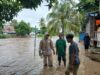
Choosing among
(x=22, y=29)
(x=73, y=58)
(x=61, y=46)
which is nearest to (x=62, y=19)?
(x=61, y=46)

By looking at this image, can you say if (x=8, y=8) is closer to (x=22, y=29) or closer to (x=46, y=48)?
(x=46, y=48)

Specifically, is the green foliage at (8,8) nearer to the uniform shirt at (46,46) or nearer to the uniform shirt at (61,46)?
the uniform shirt at (46,46)

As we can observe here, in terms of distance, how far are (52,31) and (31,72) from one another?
50185 mm

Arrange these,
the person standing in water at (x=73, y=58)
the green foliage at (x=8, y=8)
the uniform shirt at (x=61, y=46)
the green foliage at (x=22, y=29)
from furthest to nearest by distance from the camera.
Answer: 1. the green foliage at (x=22, y=29)
2. the uniform shirt at (x=61, y=46)
3. the green foliage at (x=8, y=8)
4. the person standing in water at (x=73, y=58)

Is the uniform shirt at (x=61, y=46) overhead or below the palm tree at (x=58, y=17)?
below

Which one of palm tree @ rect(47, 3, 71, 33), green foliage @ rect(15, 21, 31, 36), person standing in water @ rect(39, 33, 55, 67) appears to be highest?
palm tree @ rect(47, 3, 71, 33)

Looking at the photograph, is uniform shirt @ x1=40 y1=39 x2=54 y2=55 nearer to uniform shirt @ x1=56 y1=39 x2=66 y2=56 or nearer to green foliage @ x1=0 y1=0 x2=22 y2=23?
uniform shirt @ x1=56 y1=39 x2=66 y2=56

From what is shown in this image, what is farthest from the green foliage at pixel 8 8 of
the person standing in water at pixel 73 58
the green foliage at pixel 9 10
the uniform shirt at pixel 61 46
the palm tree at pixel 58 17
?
the palm tree at pixel 58 17

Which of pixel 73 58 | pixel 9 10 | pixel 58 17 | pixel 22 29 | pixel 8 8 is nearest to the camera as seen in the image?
pixel 73 58

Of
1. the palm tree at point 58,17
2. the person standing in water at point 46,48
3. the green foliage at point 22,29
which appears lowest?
the green foliage at point 22,29

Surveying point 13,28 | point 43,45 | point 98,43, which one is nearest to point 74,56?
point 43,45

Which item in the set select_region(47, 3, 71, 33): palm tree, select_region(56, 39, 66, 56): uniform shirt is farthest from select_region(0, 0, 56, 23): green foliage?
select_region(47, 3, 71, 33): palm tree

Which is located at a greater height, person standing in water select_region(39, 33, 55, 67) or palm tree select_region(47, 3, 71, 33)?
palm tree select_region(47, 3, 71, 33)

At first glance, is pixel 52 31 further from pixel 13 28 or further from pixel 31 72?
pixel 13 28
